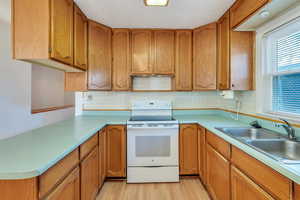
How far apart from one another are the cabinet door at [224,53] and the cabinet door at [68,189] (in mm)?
2041

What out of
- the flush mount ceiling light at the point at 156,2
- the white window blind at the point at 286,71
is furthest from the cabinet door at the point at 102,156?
the white window blind at the point at 286,71

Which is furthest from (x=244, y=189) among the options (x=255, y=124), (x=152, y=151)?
(x=152, y=151)

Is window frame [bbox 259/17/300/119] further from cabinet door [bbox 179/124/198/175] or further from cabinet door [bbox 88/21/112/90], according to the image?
cabinet door [bbox 88/21/112/90]

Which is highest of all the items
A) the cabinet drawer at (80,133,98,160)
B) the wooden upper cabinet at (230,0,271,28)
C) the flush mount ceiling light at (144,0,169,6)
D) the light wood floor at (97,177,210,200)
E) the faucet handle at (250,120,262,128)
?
the flush mount ceiling light at (144,0,169,6)

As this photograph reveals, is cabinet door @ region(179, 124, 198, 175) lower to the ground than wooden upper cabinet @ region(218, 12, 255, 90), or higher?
lower

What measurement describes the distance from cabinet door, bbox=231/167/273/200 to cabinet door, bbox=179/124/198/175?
99cm

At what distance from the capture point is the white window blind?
5.19 ft

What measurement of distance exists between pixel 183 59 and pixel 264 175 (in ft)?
6.67

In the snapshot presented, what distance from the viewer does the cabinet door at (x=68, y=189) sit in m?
1.06

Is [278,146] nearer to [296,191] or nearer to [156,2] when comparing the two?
[296,191]

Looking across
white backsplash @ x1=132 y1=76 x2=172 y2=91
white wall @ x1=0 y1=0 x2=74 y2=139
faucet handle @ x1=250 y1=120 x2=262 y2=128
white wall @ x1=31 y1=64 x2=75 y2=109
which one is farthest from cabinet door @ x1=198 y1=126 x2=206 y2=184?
white wall @ x1=31 y1=64 x2=75 y2=109

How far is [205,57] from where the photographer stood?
8.50 ft

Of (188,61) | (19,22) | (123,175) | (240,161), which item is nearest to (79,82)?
(19,22)

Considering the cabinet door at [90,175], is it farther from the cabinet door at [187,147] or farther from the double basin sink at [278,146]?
the double basin sink at [278,146]
